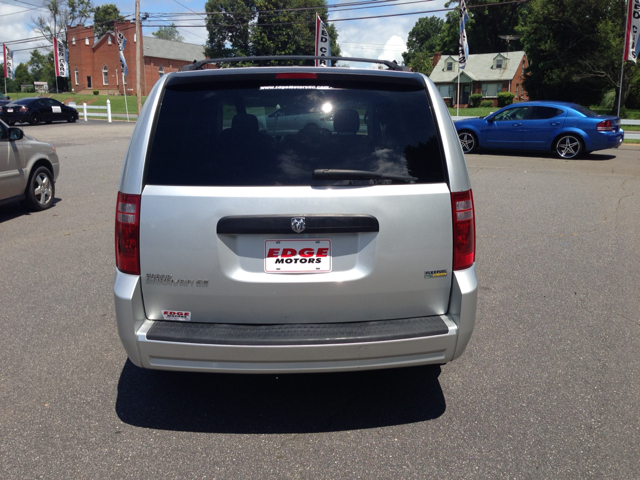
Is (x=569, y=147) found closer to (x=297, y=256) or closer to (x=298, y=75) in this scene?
(x=298, y=75)

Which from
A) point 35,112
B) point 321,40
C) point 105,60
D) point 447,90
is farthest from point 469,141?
point 105,60

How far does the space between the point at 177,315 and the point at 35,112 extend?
34967 mm

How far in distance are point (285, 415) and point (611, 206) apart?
324 inches

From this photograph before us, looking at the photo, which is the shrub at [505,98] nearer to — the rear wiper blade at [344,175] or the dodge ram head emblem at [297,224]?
the rear wiper blade at [344,175]

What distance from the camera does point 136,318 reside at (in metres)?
3.02

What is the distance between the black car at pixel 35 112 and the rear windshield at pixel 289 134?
3324 centimetres

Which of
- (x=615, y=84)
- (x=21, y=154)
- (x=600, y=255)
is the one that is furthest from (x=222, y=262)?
(x=615, y=84)

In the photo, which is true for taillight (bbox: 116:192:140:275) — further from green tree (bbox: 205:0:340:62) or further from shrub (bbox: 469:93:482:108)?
green tree (bbox: 205:0:340:62)

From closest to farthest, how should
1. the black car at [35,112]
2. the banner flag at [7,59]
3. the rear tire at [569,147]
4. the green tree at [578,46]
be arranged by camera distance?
1. the rear tire at [569,147]
2. the black car at [35,112]
3. the green tree at [578,46]
4. the banner flag at [7,59]

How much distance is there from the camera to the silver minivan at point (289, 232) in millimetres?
2914

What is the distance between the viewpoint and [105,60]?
7919 centimetres

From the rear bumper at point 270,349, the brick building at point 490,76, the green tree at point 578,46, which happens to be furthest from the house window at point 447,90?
the rear bumper at point 270,349

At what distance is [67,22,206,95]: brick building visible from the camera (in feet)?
253

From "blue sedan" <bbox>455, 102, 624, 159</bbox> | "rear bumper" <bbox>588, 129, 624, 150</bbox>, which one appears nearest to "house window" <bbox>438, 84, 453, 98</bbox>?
"blue sedan" <bbox>455, 102, 624, 159</bbox>
